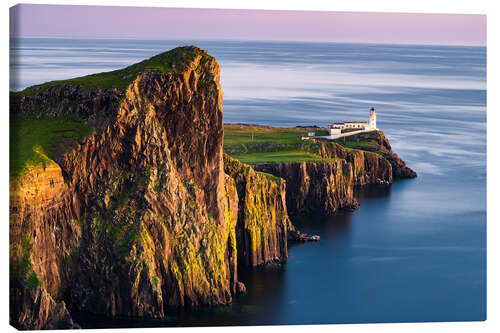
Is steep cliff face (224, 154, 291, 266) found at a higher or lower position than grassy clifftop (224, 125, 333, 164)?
lower

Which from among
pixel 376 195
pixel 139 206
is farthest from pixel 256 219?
pixel 376 195

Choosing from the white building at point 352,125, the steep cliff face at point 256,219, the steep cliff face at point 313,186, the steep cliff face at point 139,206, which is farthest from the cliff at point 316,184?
the steep cliff face at point 139,206

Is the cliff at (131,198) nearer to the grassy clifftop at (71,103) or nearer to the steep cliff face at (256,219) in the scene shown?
the grassy clifftop at (71,103)

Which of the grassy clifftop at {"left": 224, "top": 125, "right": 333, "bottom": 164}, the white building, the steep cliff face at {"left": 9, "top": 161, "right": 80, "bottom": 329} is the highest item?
the white building

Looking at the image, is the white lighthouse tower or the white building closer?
the white lighthouse tower

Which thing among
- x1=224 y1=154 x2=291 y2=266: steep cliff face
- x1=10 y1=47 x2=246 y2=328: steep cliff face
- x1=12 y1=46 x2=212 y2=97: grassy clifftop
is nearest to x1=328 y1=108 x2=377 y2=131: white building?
x1=224 y1=154 x2=291 y2=266: steep cliff face

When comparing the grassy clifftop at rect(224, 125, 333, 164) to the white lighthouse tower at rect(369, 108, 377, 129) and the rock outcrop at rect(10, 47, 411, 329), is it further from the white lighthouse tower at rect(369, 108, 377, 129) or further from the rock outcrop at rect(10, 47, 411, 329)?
the rock outcrop at rect(10, 47, 411, 329)
